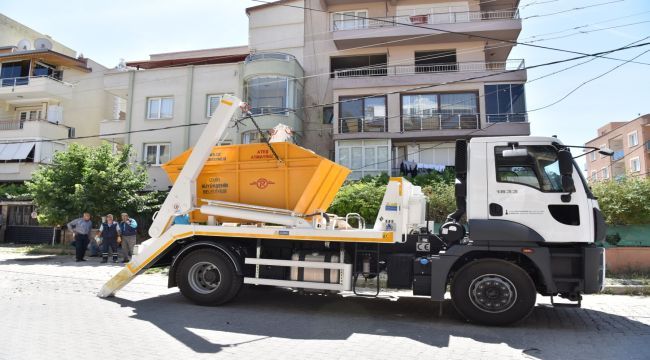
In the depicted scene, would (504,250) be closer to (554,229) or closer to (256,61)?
(554,229)

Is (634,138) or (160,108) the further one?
(634,138)

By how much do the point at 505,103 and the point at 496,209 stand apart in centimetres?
1869

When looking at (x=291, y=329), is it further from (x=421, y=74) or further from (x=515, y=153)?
(x=421, y=74)

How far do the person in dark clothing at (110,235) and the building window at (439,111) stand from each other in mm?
15480

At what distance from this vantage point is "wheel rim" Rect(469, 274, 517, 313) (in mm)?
6328

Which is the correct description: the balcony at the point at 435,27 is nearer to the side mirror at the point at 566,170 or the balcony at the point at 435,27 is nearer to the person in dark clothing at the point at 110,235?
the person in dark clothing at the point at 110,235

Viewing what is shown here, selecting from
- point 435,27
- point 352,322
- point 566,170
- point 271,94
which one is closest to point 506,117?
point 435,27

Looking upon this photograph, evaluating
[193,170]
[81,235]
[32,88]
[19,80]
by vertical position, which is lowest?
[81,235]

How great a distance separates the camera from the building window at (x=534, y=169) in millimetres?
6488

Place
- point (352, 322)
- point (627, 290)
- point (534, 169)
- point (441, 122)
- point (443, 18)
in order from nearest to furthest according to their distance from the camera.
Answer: point (534, 169)
point (352, 322)
point (627, 290)
point (441, 122)
point (443, 18)

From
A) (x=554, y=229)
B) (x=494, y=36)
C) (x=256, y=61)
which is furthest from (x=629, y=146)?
(x=554, y=229)

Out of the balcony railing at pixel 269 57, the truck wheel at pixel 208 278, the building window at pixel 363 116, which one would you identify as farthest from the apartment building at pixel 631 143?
the truck wheel at pixel 208 278

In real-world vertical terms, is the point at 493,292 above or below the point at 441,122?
below

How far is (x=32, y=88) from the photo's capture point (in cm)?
2858
